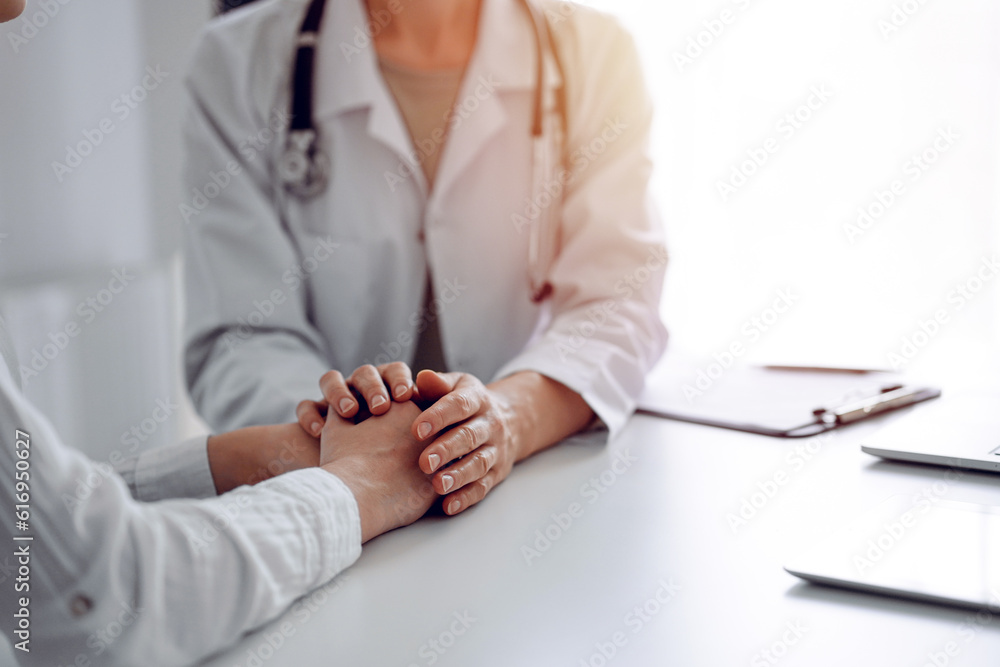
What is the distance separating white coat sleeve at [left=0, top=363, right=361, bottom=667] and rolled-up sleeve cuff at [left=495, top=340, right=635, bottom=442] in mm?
427

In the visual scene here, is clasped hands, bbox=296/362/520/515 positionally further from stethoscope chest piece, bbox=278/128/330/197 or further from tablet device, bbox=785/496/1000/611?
stethoscope chest piece, bbox=278/128/330/197

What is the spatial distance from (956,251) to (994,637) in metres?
1.34

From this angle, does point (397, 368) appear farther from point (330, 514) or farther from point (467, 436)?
point (330, 514)

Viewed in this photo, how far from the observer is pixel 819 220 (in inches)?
64.8

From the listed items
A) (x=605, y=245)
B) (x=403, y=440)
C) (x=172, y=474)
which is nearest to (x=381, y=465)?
(x=403, y=440)

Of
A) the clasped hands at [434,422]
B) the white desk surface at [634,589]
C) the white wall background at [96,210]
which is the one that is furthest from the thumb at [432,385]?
the white wall background at [96,210]

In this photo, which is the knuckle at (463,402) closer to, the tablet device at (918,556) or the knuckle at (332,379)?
the knuckle at (332,379)

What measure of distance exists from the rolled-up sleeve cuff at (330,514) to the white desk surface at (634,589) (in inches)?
0.6

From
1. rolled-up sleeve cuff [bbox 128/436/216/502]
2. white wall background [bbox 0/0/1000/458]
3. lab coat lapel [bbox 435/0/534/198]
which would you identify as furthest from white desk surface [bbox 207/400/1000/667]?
white wall background [bbox 0/0/1000/458]

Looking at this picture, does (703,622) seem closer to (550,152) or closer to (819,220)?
(550,152)

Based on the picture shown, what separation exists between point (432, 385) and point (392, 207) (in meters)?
0.44

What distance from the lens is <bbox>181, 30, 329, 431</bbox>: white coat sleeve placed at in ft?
3.15

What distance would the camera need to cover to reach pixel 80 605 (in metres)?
0.37

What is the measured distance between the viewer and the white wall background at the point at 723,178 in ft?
4.92
